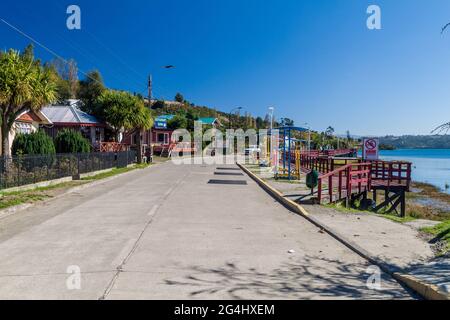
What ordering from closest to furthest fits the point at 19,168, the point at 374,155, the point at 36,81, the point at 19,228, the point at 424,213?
the point at 19,228, the point at 19,168, the point at 36,81, the point at 374,155, the point at 424,213

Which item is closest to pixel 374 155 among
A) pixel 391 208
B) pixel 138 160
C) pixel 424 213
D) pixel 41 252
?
pixel 391 208

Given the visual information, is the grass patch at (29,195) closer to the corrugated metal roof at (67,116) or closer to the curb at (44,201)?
the curb at (44,201)

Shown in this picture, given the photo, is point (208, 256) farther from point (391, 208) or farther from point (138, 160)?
point (138, 160)

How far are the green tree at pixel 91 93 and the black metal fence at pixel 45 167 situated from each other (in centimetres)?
1073

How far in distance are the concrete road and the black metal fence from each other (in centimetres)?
401

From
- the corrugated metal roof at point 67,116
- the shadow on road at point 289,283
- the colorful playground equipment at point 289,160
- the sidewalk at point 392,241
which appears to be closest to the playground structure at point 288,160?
the colorful playground equipment at point 289,160

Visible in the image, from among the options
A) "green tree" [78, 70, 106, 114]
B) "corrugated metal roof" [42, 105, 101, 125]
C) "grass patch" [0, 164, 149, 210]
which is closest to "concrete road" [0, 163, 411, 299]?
"grass patch" [0, 164, 149, 210]

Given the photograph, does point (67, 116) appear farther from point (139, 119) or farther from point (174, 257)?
point (174, 257)

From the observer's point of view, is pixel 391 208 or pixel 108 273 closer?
pixel 108 273

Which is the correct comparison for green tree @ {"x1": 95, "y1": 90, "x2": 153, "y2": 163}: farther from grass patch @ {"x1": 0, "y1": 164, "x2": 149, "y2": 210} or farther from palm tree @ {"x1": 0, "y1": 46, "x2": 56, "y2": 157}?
grass patch @ {"x1": 0, "y1": 164, "x2": 149, "y2": 210}

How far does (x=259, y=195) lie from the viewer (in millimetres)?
17672

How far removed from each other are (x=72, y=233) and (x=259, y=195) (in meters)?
9.59

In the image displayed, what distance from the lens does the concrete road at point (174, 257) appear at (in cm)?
554
